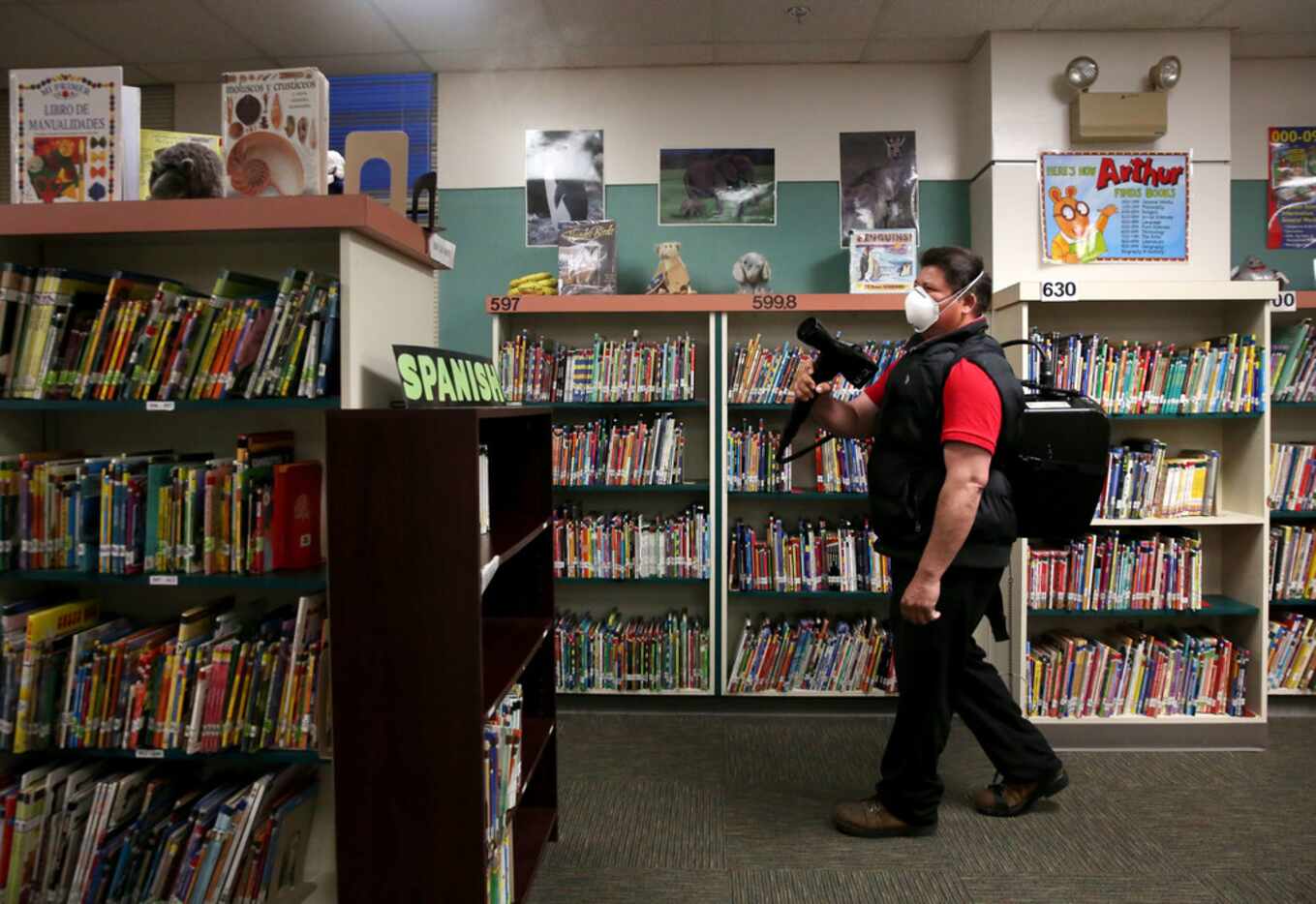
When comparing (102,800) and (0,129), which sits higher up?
(0,129)

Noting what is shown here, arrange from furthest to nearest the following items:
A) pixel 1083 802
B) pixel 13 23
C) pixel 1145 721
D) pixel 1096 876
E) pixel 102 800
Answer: pixel 13 23, pixel 1145 721, pixel 1083 802, pixel 1096 876, pixel 102 800

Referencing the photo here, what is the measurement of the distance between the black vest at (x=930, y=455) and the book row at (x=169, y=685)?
156cm

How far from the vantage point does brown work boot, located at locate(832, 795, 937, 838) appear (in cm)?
254

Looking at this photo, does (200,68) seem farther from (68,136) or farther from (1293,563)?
(1293,563)

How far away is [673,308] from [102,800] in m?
2.54

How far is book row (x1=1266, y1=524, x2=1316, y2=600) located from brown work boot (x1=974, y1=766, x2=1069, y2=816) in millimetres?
1633

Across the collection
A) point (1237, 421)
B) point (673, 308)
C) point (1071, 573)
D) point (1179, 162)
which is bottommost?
point (1071, 573)

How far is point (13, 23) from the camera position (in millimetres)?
3504

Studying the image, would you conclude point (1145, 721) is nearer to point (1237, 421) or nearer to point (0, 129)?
point (1237, 421)

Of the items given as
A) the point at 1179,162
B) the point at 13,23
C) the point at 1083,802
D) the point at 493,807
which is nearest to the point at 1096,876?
the point at 1083,802

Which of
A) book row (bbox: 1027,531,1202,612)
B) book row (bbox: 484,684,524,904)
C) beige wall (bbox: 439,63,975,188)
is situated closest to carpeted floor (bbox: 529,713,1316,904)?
book row (bbox: 484,684,524,904)

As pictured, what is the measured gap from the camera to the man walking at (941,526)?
222 cm

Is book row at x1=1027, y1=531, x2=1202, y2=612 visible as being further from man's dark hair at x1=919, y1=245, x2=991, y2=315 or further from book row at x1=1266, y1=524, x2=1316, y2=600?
man's dark hair at x1=919, y1=245, x2=991, y2=315

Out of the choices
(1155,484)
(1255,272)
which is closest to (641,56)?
(1255,272)
